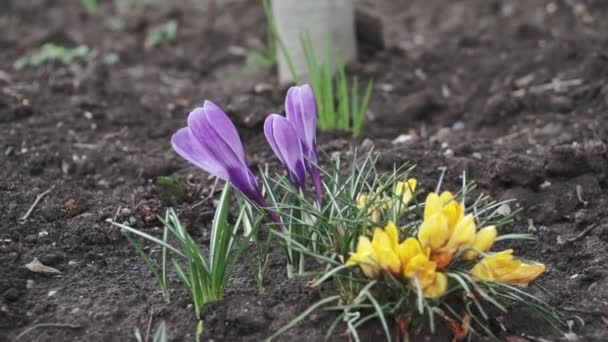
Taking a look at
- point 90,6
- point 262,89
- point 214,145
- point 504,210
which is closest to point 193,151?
point 214,145

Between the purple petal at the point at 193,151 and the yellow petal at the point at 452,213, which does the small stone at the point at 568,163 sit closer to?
the yellow petal at the point at 452,213

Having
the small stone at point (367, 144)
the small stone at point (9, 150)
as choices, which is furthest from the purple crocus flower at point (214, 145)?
the small stone at point (9, 150)

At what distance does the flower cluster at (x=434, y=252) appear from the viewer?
1.93 meters

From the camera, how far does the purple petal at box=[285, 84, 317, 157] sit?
7.13 feet

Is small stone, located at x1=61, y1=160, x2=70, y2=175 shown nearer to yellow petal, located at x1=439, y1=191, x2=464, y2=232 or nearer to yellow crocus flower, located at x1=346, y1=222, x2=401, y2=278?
yellow crocus flower, located at x1=346, y1=222, x2=401, y2=278

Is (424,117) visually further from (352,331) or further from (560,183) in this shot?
(352,331)

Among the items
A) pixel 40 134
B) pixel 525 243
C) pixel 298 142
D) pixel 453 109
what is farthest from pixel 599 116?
pixel 40 134

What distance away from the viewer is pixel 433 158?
3072 mm

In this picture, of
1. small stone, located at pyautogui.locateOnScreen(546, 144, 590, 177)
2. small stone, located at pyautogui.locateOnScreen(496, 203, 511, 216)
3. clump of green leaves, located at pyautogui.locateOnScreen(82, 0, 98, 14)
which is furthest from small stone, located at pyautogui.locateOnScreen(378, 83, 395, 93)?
clump of green leaves, located at pyautogui.locateOnScreen(82, 0, 98, 14)

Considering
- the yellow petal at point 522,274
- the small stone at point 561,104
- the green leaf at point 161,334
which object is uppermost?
the green leaf at point 161,334

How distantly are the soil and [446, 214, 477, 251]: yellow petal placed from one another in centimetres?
27

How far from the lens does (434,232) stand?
1.95 m

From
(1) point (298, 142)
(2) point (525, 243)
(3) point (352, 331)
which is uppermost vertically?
(1) point (298, 142)

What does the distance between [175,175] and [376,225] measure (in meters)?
1.29
